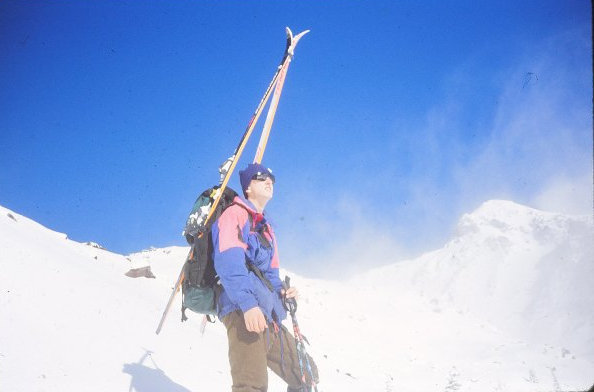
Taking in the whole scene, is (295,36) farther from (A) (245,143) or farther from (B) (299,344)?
(B) (299,344)

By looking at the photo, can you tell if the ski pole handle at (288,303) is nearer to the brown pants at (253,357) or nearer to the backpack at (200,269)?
the brown pants at (253,357)

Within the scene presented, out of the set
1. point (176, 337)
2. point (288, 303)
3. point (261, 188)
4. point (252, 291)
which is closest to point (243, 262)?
point (252, 291)

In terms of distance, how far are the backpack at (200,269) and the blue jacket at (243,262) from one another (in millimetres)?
117

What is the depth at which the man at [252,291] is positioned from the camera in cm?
272

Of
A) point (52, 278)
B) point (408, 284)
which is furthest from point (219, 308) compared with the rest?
point (408, 284)

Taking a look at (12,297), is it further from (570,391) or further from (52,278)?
(570,391)

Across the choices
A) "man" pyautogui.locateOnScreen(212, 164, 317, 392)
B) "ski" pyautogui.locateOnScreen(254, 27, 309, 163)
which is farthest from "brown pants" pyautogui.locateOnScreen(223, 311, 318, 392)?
"ski" pyautogui.locateOnScreen(254, 27, 309, 163)

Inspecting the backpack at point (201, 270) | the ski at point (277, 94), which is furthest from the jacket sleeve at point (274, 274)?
the ski at point (277, 94)

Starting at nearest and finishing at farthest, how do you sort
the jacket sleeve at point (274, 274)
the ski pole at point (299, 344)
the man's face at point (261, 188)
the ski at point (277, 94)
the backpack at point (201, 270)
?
the backpack at point (201, 270)
the ski pole at point (299, 344)
the jacket sleeve at point (274, 274)
the man's face at point (261, 188)
the ski at point (277, 94)

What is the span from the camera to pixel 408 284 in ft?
569

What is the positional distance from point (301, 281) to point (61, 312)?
894 inches

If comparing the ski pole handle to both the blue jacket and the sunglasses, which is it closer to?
the blue jacket

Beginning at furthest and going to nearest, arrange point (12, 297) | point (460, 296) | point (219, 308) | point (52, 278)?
point (460, 296), point (52, 278), point (12, 297), point (219, 308)

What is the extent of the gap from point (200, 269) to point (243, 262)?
493 millimetres
